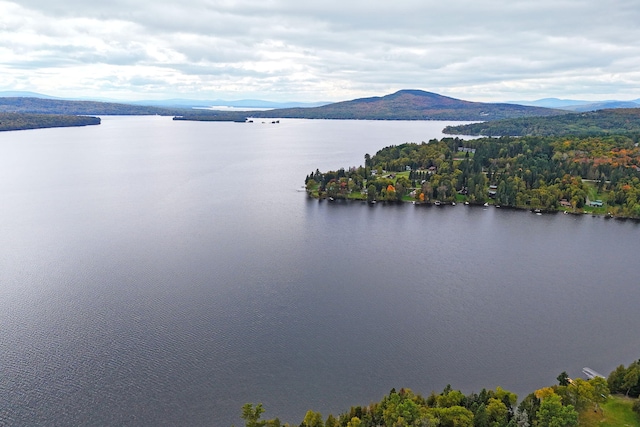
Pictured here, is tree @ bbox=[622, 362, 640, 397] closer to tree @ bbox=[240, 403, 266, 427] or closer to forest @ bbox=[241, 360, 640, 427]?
forest @ bbox=[241, 360, 640, 427]

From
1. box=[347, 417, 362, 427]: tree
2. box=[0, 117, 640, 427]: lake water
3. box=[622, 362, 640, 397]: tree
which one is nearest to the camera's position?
box=[347, 417, 362, 427]: tree

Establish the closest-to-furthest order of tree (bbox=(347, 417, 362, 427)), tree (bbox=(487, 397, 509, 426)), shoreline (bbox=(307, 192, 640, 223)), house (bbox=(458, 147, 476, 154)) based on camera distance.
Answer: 1. tree (bbox=(347, 417, 362, 427))
2. tree (bbox=(487, 397, 509, 426))
3. shoreline (bbox=(307, 192, 640, 223))
4. house (bbox=(458, 147, 476, 154))

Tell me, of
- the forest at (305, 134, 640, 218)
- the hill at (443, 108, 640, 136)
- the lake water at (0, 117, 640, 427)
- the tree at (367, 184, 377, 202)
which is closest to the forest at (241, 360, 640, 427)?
the lake water at (0, 117, 640, 427)

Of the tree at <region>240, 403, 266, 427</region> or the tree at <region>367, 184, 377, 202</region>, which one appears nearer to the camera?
the tree at <region>240, 403, 266, 427</region>

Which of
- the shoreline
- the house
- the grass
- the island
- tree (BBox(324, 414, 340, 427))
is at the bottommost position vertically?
tree (BBox(324, 414, 340, 427))

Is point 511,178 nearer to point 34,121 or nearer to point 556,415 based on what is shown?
point 556,415

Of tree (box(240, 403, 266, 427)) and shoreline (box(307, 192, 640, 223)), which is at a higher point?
shoreline (box(307, 192, 640, 223))
